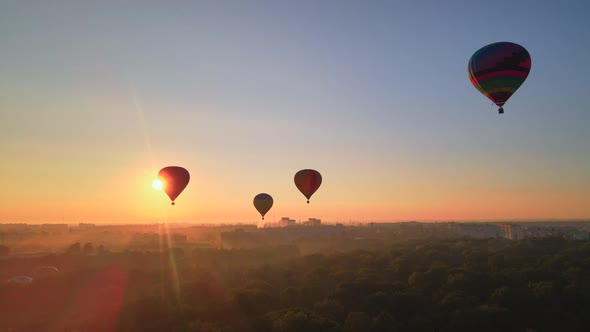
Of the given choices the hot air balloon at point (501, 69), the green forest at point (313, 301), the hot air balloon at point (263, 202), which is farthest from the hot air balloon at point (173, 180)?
the hot air balloon at point (501, 69)

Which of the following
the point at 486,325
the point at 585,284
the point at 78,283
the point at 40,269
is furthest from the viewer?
the point at 40,269

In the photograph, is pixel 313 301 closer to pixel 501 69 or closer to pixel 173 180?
pixel 173 180

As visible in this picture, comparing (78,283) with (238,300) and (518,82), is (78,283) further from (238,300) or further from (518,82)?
(518,82)

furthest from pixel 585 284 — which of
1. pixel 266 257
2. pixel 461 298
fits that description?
pixel 266 257

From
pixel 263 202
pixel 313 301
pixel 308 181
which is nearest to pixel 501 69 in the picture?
pixel 308 181

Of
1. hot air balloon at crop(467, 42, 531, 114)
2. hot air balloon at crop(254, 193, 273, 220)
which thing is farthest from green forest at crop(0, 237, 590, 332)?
hot air balloon at crop(467, 42, 531, 114)

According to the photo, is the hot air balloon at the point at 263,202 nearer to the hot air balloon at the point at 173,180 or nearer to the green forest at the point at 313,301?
the green forest at the point at 313,301

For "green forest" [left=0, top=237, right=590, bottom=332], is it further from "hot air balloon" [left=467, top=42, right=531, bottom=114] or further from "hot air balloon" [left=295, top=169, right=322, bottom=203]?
"hot air balloon" [left=467, top=42, right=531, bottom=114]
